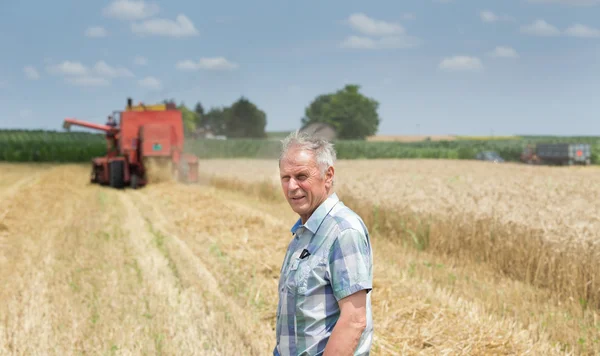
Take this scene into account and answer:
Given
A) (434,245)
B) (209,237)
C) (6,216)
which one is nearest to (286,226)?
(209,237)

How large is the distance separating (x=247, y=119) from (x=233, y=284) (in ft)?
191

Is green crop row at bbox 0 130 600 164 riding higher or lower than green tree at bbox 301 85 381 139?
lower

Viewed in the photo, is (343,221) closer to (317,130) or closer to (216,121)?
(317,130)

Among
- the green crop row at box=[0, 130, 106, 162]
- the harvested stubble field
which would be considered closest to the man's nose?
the harvested stubble field

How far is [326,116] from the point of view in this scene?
96188 millimetres

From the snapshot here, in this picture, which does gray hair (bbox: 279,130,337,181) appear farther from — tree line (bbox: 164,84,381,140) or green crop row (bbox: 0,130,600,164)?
tree line (bbox: 164,84,381,140)

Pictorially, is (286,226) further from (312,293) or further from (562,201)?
(312,293)

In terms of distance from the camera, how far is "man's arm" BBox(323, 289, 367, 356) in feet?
9.07

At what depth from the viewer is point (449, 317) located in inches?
236

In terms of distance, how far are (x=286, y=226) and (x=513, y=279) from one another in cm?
462

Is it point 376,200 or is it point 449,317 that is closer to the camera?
point 449,317

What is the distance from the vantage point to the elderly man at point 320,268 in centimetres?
277

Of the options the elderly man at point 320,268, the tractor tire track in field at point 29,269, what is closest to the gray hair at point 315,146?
the elderly man at point 320,268

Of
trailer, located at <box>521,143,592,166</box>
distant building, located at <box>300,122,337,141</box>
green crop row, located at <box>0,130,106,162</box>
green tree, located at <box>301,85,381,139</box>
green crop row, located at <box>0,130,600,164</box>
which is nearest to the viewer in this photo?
distant building, located at <box>300,122,337,141</box>
